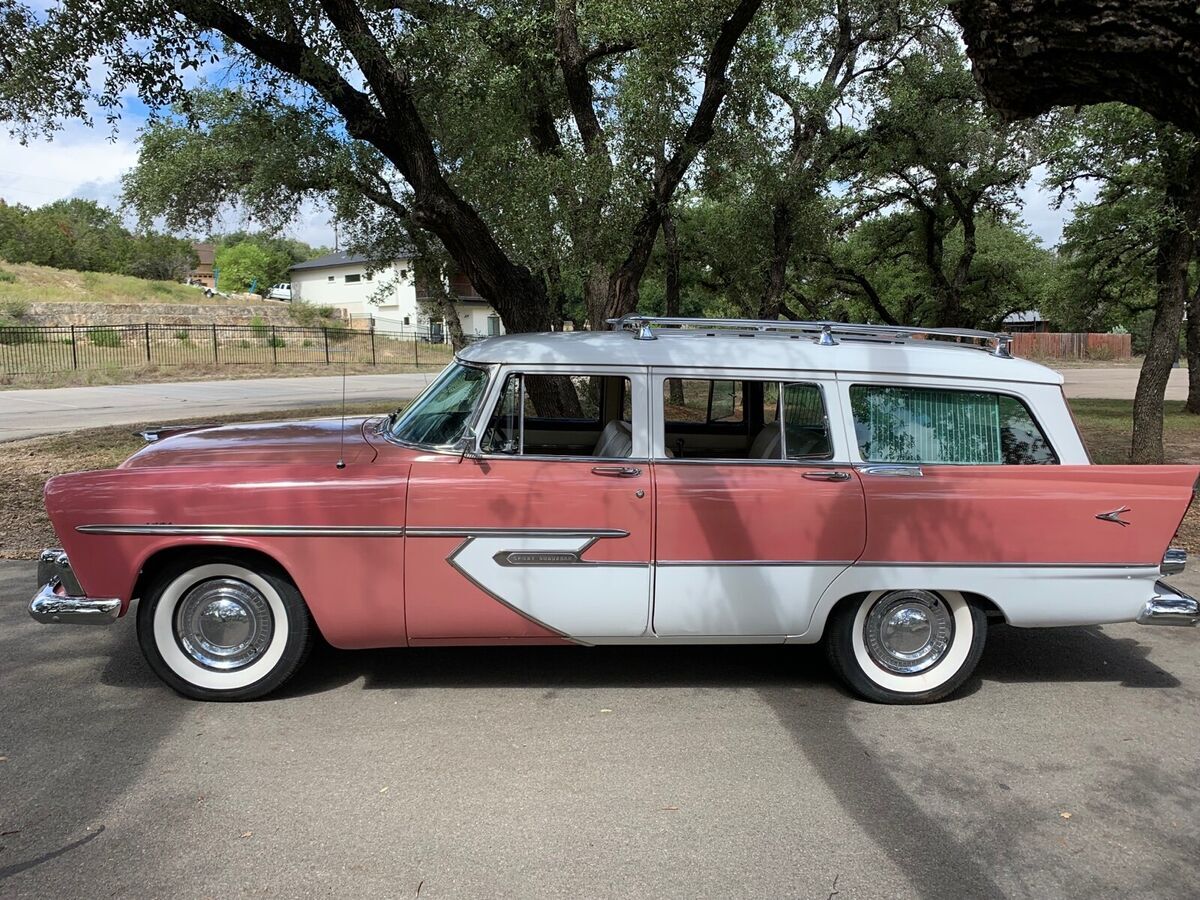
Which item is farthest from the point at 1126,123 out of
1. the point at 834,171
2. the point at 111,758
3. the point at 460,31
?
the point at 111,758

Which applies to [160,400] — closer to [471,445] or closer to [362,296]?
[471,445]

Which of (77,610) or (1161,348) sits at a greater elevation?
(1161,348)

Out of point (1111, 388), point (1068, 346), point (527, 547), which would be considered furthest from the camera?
point (1068, 346)

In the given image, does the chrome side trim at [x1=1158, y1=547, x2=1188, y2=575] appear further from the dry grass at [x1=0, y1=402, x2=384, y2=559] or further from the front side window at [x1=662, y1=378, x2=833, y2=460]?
the dry grass at [x1=0, y1=402, x2=384, y2=559]

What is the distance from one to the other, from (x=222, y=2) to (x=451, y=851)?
28.3ft

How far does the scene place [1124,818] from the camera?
325cm

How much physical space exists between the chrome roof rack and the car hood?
5.15ft

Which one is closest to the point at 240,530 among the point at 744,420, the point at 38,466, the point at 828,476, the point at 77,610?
the point at 77,610

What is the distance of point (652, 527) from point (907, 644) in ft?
4.83

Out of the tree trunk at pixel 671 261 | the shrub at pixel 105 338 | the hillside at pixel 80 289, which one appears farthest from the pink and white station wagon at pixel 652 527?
the hillside at pixel 80 289

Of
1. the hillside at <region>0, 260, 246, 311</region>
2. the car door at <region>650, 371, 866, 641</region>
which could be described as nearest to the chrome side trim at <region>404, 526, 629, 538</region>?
the car door at <region>650, 371, 866, 641</region>

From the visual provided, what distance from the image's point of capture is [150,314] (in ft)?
150

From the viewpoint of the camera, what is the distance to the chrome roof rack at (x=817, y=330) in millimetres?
4305

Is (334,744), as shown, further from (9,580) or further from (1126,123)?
(1126,123)
